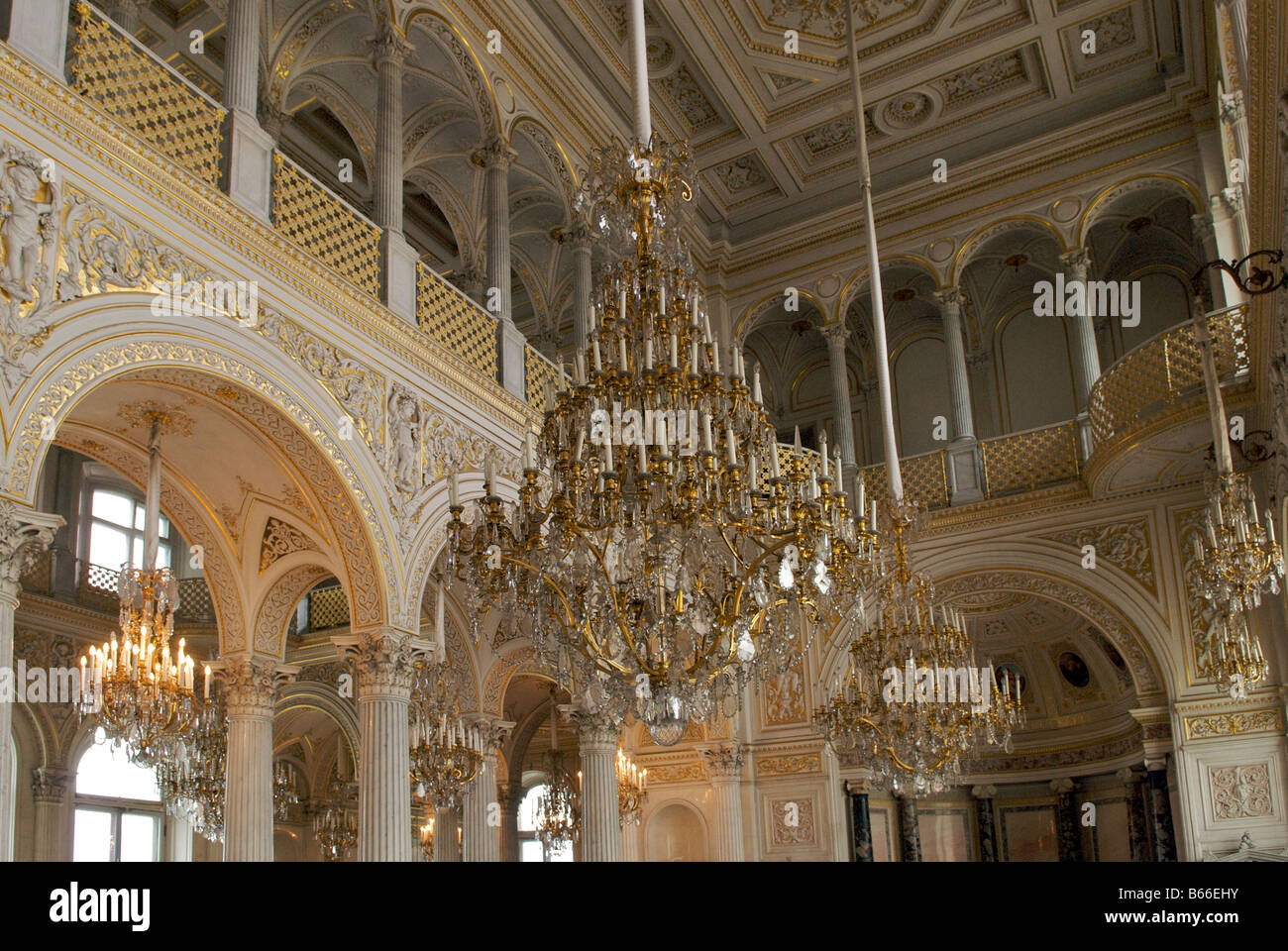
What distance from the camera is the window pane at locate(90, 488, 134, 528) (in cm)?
1545

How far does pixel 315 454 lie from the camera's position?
8.02 metres

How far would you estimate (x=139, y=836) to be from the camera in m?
15.3

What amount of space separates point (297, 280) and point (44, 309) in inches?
91.4

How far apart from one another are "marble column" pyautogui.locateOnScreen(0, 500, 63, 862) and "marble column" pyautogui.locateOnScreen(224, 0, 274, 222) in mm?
2846

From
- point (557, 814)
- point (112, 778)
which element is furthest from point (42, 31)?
point (557, 814)

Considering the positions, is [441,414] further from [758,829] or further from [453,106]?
[758,829]

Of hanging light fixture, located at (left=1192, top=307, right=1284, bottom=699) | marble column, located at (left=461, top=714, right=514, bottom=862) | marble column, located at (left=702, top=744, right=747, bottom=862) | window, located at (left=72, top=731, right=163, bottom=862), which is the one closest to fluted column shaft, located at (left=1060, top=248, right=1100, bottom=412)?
hanging light fixture, located at (left=1192, top=307, right=1284, bottom=699)

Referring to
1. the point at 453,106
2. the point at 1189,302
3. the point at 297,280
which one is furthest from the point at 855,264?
the point at 297,280

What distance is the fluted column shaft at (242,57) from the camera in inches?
311

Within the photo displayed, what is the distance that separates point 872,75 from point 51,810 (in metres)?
13.2

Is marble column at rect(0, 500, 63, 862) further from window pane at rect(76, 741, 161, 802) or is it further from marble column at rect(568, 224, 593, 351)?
window pane at rect(76, 741, 161, 802)

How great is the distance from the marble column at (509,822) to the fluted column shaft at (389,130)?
1090cm

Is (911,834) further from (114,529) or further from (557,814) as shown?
(114,529)

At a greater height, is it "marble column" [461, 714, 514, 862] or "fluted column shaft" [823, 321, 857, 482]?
"fluted column shaft" [823, 321, 857, 482]
